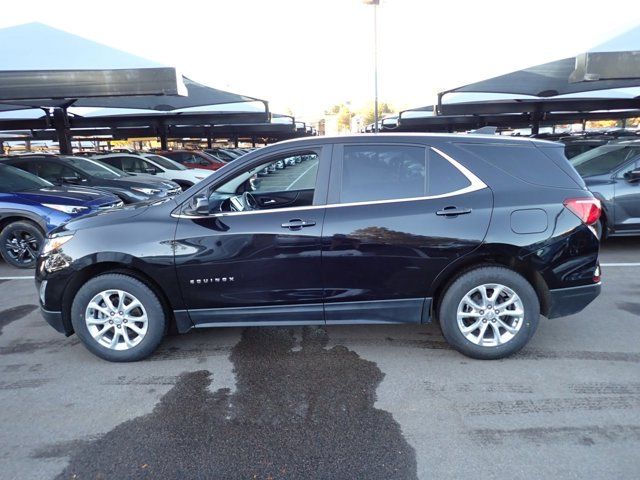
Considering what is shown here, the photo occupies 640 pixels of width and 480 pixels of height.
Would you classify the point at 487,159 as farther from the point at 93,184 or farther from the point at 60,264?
the point at 93,184

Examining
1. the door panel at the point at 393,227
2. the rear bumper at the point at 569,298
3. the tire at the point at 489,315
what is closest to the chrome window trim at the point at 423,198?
the door panel at the point at 393,227

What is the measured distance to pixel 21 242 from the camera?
296 inches

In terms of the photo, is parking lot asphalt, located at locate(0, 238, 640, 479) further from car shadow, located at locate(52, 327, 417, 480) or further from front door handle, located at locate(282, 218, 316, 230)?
front door handle, located at locate(282, 218, 316, 230)

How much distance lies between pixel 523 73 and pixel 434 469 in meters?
13.9

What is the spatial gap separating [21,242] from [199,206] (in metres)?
5.23

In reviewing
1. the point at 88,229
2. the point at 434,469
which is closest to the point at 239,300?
the point at 88,229

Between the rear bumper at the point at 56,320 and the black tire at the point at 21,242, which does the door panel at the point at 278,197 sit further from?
the black tire at the point at 21,242

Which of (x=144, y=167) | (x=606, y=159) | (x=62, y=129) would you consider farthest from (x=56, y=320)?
(x=62, y=129)

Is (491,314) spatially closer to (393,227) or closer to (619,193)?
(393,227)

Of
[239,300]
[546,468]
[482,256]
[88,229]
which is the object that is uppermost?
[88,229]

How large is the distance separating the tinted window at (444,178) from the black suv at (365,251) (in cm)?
1

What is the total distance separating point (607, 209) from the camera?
7.45m

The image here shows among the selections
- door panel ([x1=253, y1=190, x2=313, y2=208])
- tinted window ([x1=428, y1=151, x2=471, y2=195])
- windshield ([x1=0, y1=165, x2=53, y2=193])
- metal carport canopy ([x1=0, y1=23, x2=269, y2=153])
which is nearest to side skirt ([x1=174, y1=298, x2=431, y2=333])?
tinted window ([x1=428, y1=151, x2=471, y2=195])

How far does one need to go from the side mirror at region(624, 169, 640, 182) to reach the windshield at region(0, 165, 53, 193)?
374 inches
